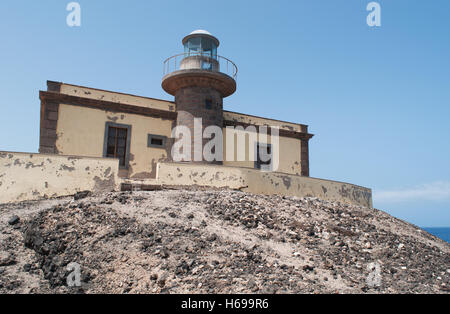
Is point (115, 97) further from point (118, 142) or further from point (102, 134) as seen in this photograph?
point (118, 142)

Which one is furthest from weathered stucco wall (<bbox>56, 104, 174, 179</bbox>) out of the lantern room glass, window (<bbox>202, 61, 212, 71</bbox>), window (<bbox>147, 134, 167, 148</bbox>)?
the lantern room glass

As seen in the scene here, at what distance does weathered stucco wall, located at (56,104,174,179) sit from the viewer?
1341 cm

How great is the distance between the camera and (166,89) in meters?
16.4

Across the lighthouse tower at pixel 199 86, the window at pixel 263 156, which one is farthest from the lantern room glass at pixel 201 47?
the window at pixel 263 156

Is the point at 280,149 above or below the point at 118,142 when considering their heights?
above

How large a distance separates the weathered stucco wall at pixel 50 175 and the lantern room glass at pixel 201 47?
7.68m

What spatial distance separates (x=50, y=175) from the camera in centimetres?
1010

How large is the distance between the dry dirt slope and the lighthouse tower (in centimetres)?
608

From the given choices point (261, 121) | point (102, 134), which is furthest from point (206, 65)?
point (102, 134)

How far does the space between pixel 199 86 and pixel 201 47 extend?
2.16m

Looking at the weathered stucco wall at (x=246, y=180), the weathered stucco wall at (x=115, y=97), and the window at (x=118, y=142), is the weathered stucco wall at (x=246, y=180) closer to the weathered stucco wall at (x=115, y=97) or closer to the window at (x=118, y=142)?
the window at (x=118, y=142)

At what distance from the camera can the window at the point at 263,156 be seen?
17562mm

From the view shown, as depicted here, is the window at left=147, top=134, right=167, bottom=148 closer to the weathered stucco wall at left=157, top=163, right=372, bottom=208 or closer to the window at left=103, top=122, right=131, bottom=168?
the window at left=103, top=122, right=131, bottom=168

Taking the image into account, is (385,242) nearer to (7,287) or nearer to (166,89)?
(7,287)
